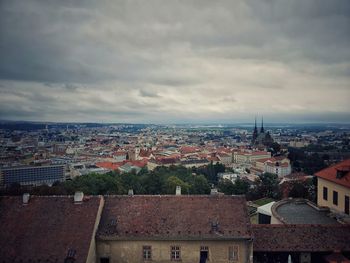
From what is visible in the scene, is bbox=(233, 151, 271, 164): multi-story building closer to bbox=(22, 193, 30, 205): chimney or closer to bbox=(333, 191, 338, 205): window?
bbox=(333, 191, 338, 205): window

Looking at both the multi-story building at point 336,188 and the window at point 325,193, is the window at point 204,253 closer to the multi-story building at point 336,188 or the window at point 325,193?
the multi-story building at point 336,188

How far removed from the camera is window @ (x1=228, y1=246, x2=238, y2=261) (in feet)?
72.6

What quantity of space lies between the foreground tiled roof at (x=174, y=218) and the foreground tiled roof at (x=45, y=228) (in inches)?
51.9

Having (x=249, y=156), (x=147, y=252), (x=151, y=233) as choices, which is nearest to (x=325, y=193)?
(x=151, y=233)

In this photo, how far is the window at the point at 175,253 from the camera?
2217cm

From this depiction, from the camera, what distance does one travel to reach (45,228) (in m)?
21.9

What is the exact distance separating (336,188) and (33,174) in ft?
420

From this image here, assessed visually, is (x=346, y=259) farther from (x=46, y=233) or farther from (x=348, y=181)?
(x=46, y=233)

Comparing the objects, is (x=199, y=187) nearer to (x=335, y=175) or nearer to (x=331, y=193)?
(x=331, y=193)

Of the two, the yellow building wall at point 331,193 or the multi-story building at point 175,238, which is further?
the yellow building wall at point 331,193

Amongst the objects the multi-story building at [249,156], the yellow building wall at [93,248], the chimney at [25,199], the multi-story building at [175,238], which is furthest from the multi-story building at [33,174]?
the multi-story building at [175,238]

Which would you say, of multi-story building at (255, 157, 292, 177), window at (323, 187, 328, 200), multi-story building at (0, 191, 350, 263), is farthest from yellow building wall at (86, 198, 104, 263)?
multi-story building at (255, 157, 292, 177)

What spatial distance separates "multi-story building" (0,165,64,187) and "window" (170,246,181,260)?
12405cm

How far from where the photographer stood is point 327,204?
33.7 metres
